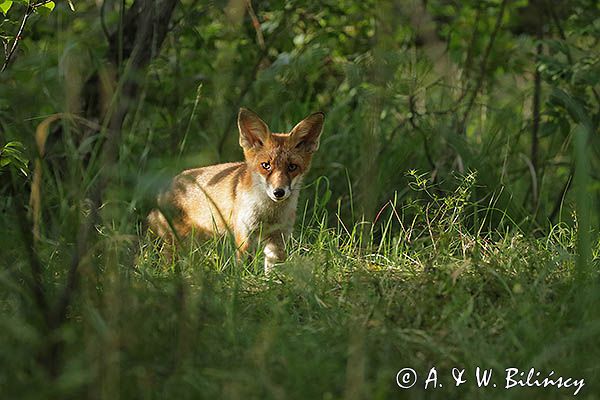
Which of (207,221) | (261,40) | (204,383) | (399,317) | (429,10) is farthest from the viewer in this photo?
(429,10)

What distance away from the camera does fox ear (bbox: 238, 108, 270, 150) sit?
5125 millimetres

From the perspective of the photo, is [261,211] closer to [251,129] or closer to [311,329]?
[251,129]

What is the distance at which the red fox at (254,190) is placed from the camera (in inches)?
196

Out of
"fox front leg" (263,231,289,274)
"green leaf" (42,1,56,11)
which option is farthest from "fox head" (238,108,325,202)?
"green leaf" (42,1,56,11)

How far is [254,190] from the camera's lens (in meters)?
5.06

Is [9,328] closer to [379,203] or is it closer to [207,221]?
[207,221]

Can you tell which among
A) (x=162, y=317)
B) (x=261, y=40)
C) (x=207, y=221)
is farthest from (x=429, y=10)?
(x=162, y=317)

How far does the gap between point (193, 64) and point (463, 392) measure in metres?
4.02

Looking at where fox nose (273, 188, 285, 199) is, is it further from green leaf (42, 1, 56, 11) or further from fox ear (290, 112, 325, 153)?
green leaf (42, 1, 56, 11)

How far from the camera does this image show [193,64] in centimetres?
607

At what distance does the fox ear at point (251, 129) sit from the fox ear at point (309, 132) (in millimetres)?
178

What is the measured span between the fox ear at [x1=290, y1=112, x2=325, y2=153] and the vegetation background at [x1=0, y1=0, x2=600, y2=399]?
366 millimetres

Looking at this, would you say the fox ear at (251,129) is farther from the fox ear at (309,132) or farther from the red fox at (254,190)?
the fox ear at (309,132)

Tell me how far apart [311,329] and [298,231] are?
2167mm
